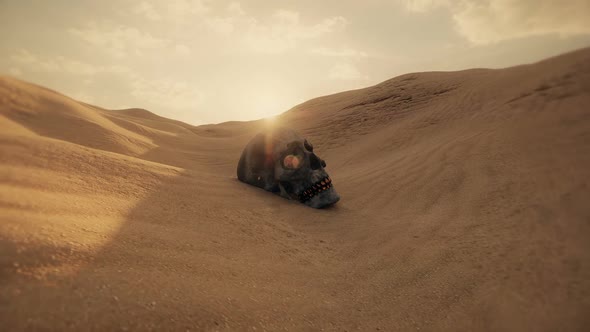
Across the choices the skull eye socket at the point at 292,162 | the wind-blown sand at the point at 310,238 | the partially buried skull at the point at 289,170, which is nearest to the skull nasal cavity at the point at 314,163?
the partially buried skull at the point at 289,170

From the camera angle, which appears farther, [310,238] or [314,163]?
[314,163]

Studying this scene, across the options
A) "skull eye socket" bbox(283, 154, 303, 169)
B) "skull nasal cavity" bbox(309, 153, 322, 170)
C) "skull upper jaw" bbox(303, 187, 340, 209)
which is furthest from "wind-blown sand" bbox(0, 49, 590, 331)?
"skull nasal cavity" bbox(309, 153, 322, 170)

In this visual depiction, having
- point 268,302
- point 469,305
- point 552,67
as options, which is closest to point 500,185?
point 469,305

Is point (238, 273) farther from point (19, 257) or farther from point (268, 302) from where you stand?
point (19, 257)

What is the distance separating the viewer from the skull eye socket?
3.84 metres

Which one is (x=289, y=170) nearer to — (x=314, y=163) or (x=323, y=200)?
(x=314, y=163)

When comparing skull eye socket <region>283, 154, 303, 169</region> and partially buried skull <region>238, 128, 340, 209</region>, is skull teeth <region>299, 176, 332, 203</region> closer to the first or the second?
partially buried skull <region>238, 128, 340, 209</region>

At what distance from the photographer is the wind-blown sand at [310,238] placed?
4.12 ft

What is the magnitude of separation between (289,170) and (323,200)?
1.97 ft

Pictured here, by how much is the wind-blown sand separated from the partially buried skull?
201 millimetres

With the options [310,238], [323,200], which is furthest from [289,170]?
[310,238]

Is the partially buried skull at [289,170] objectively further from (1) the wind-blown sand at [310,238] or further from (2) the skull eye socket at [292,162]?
(1) the wind-blown sand at [310,238]

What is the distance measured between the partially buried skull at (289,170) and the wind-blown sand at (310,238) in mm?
201

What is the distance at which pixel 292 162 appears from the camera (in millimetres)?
3861
